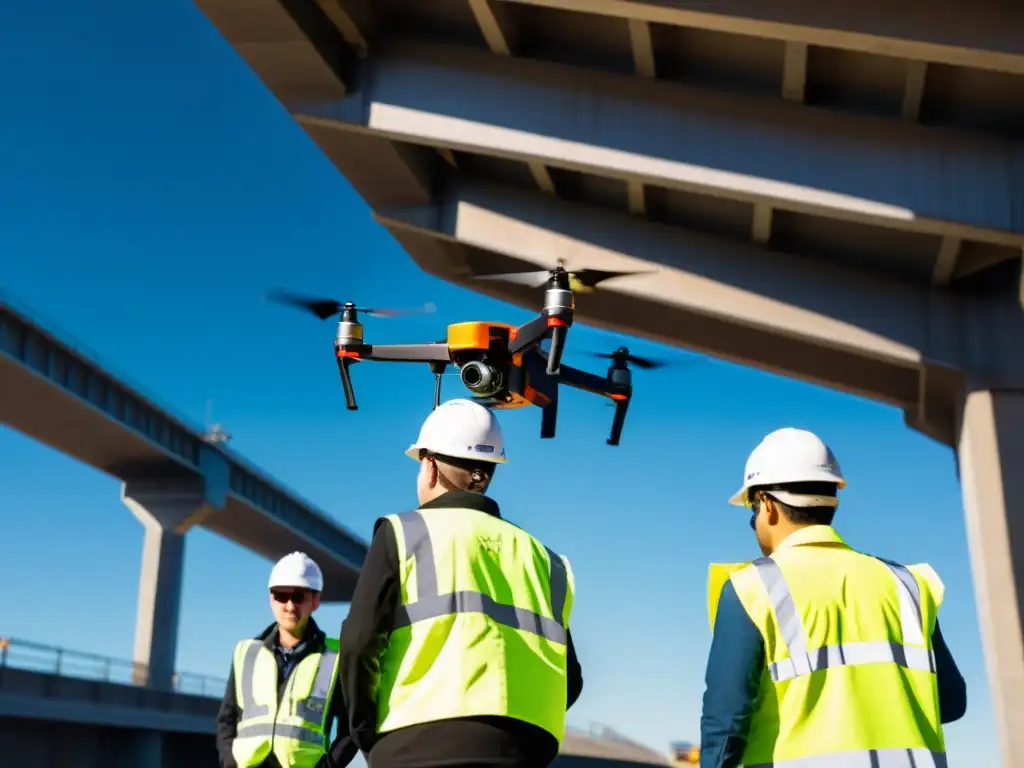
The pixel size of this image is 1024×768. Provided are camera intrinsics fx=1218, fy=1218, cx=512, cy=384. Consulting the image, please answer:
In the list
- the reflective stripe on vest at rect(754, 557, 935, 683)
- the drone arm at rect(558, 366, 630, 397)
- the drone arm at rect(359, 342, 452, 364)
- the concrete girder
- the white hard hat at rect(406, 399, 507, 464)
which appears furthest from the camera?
the drone arm at rect(558, 366, 630, 397)

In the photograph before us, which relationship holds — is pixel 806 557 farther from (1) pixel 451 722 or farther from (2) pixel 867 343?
(2) pixel 867 343

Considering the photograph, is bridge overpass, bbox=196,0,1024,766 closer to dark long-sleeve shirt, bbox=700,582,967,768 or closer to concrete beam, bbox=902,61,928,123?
concrete beam, bbox=902,61,928,123

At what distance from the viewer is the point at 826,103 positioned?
14.2 metres

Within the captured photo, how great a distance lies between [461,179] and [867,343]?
20.6ft

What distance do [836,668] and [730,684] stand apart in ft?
1.11

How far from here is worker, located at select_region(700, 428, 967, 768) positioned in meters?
3.41

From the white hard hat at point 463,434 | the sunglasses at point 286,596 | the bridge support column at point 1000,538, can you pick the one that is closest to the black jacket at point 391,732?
the white hard hat at point 463,434

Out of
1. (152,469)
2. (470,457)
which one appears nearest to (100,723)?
(152,469)

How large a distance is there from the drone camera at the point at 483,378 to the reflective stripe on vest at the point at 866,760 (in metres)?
15.4

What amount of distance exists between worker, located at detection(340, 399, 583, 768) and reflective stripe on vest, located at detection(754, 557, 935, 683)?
69 centimetres

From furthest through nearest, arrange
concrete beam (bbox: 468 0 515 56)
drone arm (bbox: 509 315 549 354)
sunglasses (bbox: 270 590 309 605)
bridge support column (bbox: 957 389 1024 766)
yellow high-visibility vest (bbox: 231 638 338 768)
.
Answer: drone arm (bbox: 509 315 549 354) < concrete beam (bbox: 468 0 515 56) < bridge support column (bbox: 957 389 1024 766) < sunglasses (bbox: 270 590 309 605) < yellow high-visibility vest (bbox: 231 638 338 768)

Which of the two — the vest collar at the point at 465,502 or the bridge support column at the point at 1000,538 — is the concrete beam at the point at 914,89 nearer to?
the bridge support column at the point at 1000,538

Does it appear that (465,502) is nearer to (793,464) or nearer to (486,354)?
(793,464)

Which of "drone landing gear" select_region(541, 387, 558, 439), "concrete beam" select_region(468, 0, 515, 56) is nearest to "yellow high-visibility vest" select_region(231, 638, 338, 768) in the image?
"concrete beam" select_region(468, 0, 515, 56)
